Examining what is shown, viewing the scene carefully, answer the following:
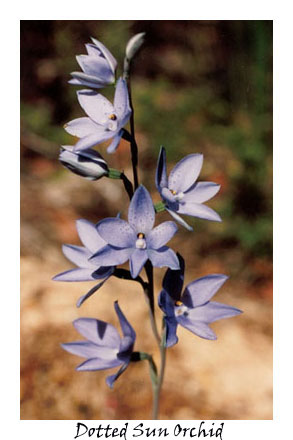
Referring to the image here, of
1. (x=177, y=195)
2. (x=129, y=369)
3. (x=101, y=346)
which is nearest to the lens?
(x=177, y=195)

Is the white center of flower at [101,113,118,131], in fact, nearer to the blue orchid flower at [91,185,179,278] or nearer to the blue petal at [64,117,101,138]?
the blue petal at [64,117,101,138]

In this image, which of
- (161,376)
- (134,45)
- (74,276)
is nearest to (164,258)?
(74,276)

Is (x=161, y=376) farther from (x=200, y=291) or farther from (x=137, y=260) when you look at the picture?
(x=137, y=260)

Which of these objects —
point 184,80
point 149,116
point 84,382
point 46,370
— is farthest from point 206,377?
point 184,80

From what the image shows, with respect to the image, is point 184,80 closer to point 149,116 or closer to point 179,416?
point 149,116

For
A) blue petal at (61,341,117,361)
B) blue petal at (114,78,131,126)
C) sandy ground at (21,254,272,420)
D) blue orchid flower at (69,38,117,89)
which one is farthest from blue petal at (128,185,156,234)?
sandy ground at (21,254,272,420)
